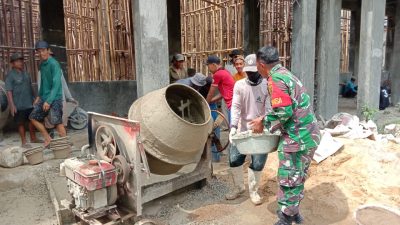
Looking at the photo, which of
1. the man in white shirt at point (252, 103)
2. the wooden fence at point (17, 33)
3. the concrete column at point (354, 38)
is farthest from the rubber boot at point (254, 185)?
the concrete column at point (354, 38)

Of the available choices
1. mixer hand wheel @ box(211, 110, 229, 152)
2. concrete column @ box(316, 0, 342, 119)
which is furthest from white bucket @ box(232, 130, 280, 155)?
concrete column @ box(316, 0, 342, 119)

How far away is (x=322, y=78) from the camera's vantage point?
308 inches

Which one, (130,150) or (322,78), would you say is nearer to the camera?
(130,150)

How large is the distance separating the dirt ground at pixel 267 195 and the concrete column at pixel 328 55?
3.02m

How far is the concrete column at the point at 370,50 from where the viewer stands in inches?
292

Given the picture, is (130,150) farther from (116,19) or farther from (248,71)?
(116,19)

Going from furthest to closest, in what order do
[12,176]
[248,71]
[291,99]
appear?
[12,176] → [248,71] → [291,99]

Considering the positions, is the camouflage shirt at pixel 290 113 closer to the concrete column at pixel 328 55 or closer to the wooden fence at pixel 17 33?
the concrete column at pixel 328 55

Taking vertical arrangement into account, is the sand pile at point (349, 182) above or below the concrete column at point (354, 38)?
below

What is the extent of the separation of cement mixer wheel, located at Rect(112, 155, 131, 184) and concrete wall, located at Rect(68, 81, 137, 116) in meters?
5.85

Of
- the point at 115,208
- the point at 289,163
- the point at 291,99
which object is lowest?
the point at 115,208

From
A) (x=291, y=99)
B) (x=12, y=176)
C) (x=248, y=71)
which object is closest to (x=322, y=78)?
(x=248, y=71)

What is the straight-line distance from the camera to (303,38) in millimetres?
7008

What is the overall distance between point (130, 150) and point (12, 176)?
8.52 feet
